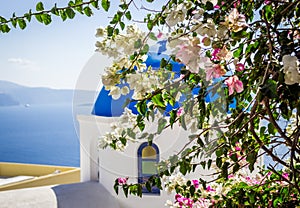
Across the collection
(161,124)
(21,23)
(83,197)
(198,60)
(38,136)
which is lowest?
(38,136)

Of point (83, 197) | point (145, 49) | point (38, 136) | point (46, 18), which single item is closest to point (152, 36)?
point (145, 49)

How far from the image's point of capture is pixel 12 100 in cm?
4238

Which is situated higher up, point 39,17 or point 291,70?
point 39,17

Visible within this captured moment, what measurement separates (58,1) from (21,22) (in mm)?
90

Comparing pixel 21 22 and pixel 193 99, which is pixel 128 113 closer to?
pixel 193 99

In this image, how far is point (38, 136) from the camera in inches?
1560

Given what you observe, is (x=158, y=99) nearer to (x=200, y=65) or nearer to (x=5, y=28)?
(x=200, y=65)

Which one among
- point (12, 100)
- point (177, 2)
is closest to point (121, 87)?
point (177, 2)

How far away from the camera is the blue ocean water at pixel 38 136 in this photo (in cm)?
3131

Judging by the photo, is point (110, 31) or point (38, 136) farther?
point (38, 136)

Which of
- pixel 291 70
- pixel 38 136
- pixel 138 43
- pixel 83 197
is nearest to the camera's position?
pixel 291 70

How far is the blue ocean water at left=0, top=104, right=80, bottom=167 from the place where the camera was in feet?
103

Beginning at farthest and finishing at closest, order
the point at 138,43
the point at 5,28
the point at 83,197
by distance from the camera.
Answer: the point at 83,197, the point at 5,28, the point at 138,43

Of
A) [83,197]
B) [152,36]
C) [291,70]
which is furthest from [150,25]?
[83,197]
